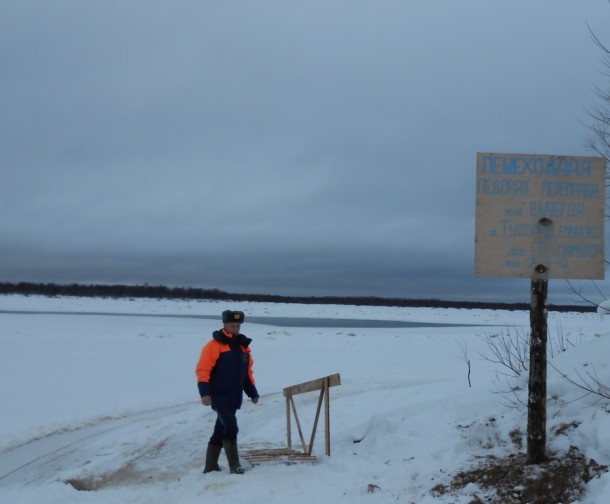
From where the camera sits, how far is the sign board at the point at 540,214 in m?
5.06

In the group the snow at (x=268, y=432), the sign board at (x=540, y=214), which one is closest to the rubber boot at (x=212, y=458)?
the snow at (x=268, y=432)

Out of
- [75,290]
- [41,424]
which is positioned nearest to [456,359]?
[41,424]

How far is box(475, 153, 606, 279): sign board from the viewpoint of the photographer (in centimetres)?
506

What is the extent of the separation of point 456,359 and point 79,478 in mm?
16025

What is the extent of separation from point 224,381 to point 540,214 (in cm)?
346

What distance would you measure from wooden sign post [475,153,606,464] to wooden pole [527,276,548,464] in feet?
0.06

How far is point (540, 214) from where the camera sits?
16.8 ft

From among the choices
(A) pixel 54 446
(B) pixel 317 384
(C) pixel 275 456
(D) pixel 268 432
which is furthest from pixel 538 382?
(A) pixel 54 446

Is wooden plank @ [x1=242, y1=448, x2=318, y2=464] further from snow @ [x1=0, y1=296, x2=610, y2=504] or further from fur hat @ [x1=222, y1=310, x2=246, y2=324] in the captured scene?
fur hat @ [x1=222, y1=310, x2=246, y2=324]

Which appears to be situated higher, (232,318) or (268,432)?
(232,318)

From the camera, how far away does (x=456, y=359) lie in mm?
20531

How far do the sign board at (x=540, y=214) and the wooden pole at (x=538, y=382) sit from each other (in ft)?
0.75

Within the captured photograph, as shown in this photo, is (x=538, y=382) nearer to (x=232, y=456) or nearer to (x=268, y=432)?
(x=232, y=456)

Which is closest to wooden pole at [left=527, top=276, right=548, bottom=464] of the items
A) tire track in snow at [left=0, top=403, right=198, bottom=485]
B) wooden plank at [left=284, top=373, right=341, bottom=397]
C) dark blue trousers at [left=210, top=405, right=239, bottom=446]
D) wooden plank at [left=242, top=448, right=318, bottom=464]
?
wooden plank at [left=284, top=373, right=341, bottom=397]
